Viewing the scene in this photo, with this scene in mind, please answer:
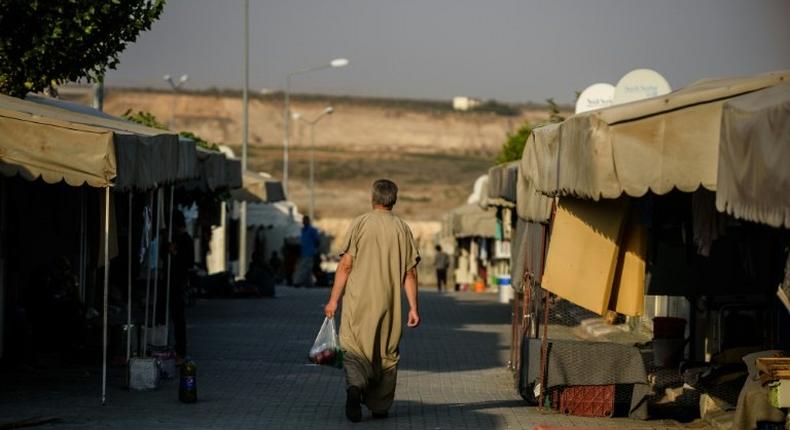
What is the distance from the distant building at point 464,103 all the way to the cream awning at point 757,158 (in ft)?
530

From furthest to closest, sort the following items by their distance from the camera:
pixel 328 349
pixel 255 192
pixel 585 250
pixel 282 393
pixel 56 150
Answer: pixel 255 192
pixel 282 393
pixel 328 349
pixel 56 150
pixel 585 250

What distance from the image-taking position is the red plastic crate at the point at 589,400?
12.8 m

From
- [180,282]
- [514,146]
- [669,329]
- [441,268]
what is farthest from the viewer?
[514,146]

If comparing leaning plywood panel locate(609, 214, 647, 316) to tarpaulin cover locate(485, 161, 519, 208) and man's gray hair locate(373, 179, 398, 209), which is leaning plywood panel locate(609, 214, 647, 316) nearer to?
man's gray hair locate(373, 179, 398, 209)

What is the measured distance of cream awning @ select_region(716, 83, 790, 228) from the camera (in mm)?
7699

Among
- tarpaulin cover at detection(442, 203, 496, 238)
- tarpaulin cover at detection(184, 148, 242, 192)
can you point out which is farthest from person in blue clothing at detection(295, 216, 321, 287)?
tarpaulin cover at detection(184, 148, 242, 192)

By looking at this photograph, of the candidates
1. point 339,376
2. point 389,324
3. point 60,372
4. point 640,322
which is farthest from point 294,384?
point 640,322

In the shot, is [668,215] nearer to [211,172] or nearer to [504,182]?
[504,182]

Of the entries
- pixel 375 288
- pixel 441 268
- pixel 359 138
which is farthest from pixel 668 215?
pixel 359 138

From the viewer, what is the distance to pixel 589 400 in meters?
12.9

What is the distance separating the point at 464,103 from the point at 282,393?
159m

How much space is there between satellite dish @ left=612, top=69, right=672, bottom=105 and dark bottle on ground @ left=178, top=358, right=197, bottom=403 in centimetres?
651

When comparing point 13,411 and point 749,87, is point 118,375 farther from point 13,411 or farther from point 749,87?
point 749,87

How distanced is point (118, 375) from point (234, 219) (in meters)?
30.2
